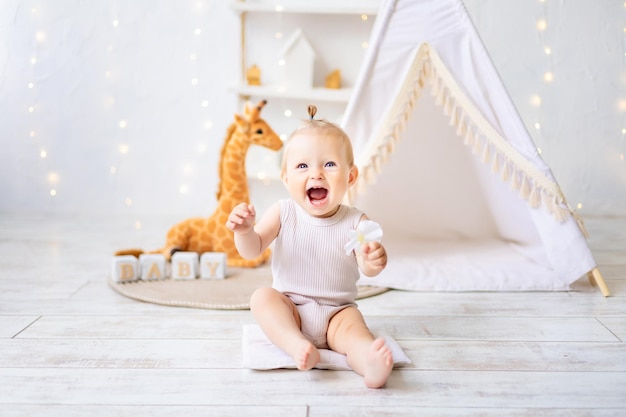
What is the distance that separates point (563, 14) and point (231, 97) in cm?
162

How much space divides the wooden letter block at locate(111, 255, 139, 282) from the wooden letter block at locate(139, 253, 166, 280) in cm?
2

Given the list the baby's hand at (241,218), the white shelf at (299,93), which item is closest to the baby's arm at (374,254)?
the baby's hand at (241,218)

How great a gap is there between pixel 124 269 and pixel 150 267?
8cm

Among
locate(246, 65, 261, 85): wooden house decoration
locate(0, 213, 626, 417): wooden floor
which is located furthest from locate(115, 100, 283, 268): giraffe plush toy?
locate(246, 65, 261, 85): wooden house decoration

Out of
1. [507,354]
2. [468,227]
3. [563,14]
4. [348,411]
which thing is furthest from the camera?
[563,14]

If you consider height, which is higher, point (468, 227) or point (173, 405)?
point (468, 227)

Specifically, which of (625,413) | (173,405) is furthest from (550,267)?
(173,405)

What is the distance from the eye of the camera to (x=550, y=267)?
Answer: 2.08 m

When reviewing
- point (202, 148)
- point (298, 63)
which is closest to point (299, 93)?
point (298, 63)

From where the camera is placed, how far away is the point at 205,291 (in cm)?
192

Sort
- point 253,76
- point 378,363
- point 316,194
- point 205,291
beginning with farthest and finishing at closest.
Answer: point 253,76, point 205,291, point 316,194, point 378,363

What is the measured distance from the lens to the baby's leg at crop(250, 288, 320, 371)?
127 cm

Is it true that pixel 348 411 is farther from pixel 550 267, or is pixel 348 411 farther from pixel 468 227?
pixel 468 227

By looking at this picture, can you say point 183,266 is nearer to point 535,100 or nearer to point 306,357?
point 306,357
